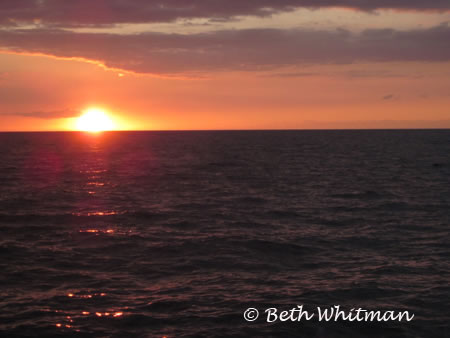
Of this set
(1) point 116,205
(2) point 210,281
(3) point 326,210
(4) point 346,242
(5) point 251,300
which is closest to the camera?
(5) point 251,300

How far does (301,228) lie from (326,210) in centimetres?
807

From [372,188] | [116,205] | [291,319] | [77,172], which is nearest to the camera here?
[291,319]

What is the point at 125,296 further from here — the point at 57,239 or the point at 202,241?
the point at 57,239

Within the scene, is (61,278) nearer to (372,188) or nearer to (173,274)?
(173,274)

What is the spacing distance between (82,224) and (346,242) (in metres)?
17.7

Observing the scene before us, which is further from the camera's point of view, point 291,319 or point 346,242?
point 346,242

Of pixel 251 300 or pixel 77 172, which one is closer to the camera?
pixel 251 300

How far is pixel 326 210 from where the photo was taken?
39.9m

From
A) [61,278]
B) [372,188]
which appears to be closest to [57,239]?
[61,278]

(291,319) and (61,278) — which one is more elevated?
(61,278)

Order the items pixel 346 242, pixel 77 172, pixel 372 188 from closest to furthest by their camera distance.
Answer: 1. pixel 346 242
2. pixel 372 188
3. pixel 77 172

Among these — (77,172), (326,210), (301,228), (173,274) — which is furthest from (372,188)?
(77,172)

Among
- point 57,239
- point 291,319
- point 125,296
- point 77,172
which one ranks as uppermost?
point 77,172

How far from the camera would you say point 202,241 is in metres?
28.6
